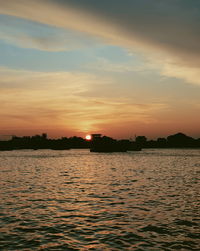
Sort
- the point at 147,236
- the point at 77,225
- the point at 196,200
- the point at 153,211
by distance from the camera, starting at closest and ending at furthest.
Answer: the point at 147,236
the point at 77,225
the point at 153,211
the point at 196,200

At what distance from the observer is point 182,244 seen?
1825cm

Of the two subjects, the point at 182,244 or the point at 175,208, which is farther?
the point at 175,208

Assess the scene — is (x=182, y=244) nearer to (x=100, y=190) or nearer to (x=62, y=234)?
(x=62, y=234)

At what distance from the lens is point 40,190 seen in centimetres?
4162

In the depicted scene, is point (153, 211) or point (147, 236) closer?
point (147, 236)

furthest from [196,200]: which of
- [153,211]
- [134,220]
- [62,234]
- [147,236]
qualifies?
[62,234]

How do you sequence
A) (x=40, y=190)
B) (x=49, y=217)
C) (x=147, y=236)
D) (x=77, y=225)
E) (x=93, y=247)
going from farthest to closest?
(x=40, y=190)
(x=49, y=217)
(x=77, y=225)
(x=147, y=236)
(x=93, y=247)

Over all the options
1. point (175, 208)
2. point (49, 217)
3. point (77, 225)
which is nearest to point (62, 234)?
point (77, 225)

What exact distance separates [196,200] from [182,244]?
16.5m

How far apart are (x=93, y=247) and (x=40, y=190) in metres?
25.3

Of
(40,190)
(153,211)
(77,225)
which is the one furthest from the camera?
(40,190)

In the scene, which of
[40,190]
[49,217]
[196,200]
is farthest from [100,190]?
[49,217]

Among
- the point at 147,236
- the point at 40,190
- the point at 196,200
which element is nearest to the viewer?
the point at 147,236

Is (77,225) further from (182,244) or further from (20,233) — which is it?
(182,244)
